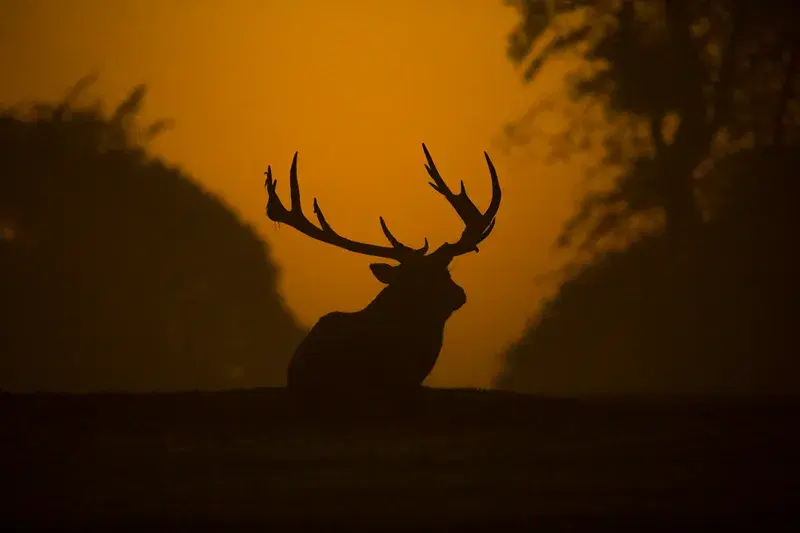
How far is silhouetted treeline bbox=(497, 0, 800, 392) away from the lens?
34.5 ft

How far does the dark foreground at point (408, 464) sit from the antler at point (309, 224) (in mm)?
813

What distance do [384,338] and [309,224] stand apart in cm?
96

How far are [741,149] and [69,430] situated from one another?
24.4ft

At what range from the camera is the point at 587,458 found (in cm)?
394

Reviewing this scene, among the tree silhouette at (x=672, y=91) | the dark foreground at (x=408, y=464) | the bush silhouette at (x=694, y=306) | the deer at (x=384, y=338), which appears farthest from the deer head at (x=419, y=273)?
the tree silhouette at (x=672, y=91)

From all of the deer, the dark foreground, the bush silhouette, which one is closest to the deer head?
the deer

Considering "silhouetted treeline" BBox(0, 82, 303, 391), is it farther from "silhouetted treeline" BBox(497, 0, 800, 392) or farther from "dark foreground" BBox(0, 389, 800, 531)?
"dark foreground" BBox(0, 389, 800, 531)

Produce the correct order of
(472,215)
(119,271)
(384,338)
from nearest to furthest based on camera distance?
(384,338) → (472,215) → (119,271)

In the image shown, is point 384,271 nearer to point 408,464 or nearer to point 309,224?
point 309,224

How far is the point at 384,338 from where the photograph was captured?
5.58 m

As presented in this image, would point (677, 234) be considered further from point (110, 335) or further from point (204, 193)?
point (110, 335)

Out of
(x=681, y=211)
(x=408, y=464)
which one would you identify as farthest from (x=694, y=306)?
(x=408, y=464)

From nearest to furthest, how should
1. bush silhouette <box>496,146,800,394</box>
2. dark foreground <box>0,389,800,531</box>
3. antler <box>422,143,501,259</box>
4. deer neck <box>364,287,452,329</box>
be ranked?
dark foreground <box>0,389,800,531</box>
deer neck <box>364,287,452,329</box>
antler <box>422,143,501,259</box>
bush silhouette <box>496,146,800,394</box>

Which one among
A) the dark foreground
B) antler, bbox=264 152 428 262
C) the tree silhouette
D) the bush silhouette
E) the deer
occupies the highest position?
the tree silhouette
